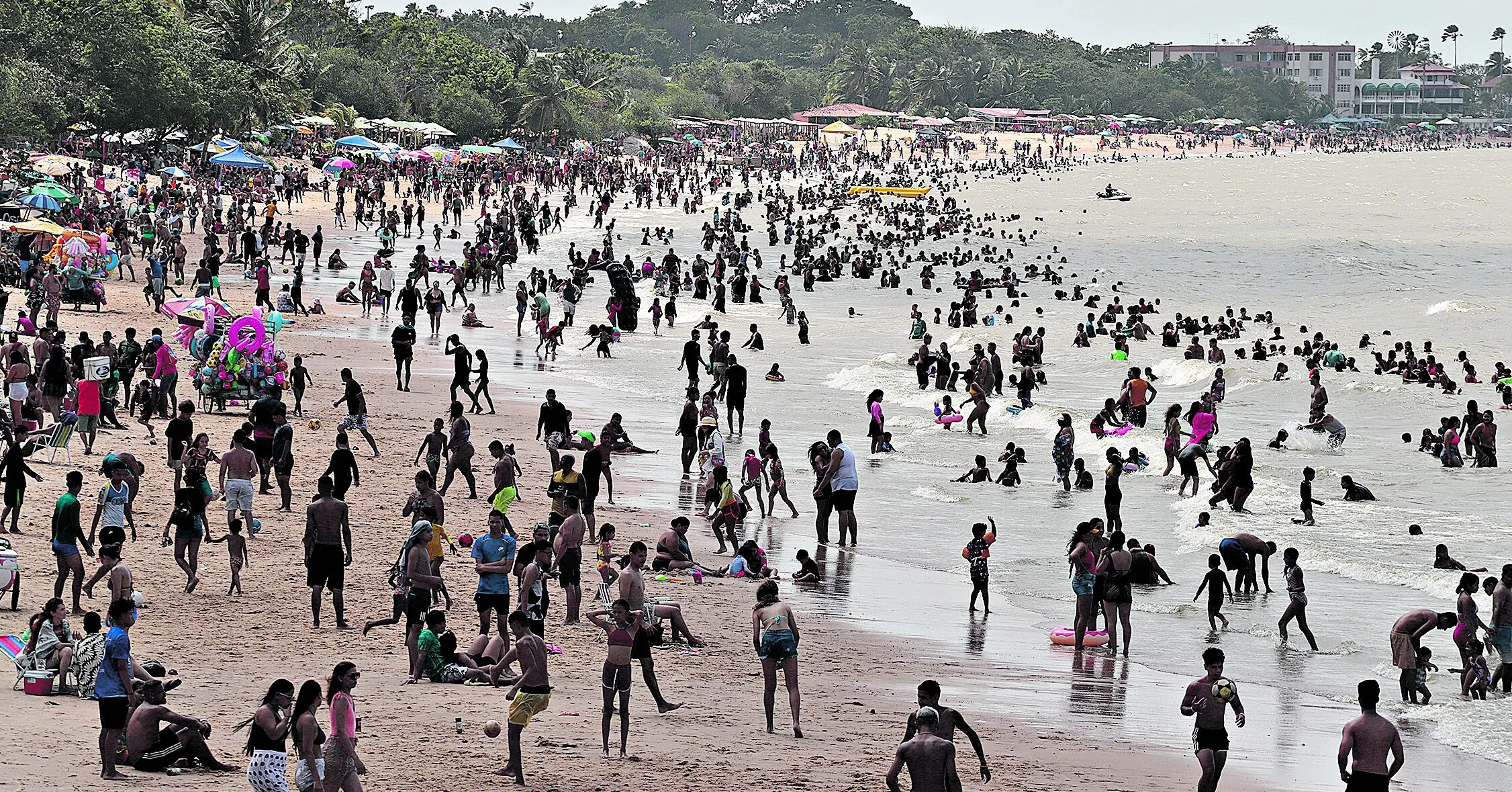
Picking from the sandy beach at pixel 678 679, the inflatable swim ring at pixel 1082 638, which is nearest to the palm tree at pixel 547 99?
the sandy beach at pixel 678 679

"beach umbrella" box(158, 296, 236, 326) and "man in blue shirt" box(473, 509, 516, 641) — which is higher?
"beach umbrella" box(158, 296, 236, 326)

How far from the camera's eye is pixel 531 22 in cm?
19562

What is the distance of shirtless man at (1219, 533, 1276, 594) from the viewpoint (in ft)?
48.9

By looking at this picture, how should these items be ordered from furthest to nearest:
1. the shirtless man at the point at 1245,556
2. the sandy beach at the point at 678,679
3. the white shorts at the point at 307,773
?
the shirtless man at the point at 1245,556 → the sandy beach at the point at 678,679 → the white shorts at the point at 307,773

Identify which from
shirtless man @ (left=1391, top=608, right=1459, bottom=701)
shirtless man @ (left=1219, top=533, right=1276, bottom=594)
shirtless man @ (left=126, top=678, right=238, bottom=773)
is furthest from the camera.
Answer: shirtless man @ (left=1219, top=533, right=1276, bottom=594)

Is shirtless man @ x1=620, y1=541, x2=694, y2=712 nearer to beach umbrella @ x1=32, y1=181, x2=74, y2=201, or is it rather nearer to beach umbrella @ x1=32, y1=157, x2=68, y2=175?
beach umbrella @ x1=32, y1=181, x2=74, y2=201

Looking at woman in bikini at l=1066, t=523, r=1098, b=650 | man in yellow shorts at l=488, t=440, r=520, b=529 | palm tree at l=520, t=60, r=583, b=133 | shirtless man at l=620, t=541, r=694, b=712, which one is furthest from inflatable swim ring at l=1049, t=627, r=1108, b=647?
palm tree at l=520, t=60, r=583, b=133

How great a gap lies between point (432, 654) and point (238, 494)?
3.49 m

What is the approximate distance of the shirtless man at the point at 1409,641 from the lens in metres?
11.8

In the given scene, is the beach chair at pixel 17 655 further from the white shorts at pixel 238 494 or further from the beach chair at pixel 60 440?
the beach chair at pixel 60 440

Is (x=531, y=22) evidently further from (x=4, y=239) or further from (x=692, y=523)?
(x=692, y=523)

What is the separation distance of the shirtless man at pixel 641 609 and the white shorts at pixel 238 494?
13.7 feet

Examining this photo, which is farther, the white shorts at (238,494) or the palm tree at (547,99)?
the palm tree at (547,99)

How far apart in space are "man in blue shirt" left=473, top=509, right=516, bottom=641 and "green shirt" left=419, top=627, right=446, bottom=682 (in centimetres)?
50
